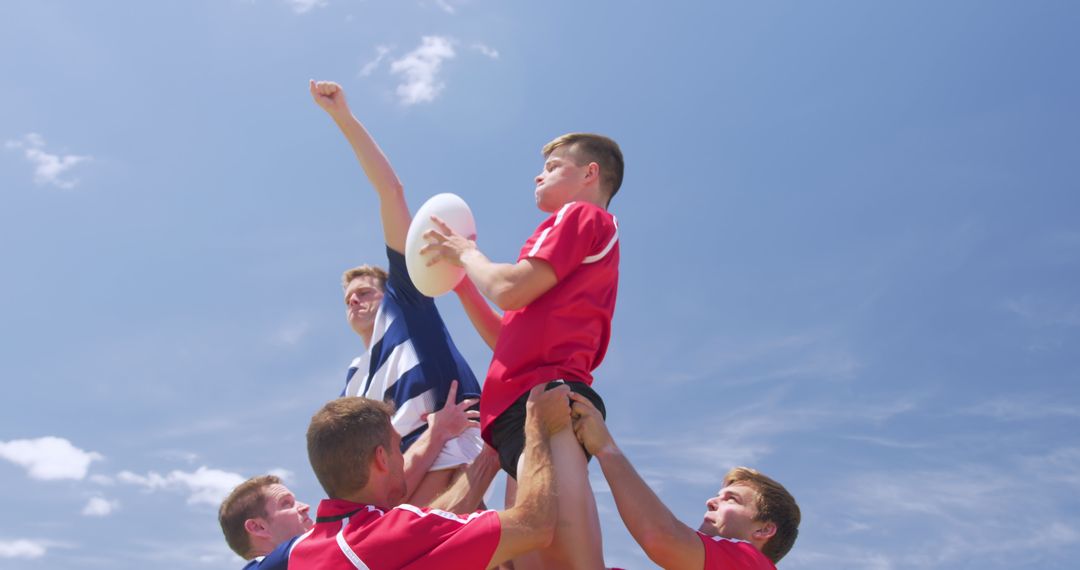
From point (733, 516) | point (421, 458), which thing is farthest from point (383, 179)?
point (733, 516)

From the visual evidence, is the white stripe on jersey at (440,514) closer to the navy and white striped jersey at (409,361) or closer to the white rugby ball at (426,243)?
the white rugby ball at (426,243)

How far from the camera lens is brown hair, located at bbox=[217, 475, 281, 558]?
6.40 m

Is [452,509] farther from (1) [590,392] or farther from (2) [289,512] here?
(2) [289,512]

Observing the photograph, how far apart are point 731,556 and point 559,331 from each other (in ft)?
5.41

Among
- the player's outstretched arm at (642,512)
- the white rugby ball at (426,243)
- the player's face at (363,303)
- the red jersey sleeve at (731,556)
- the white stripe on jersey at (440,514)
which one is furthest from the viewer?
the player's face at (363,303)

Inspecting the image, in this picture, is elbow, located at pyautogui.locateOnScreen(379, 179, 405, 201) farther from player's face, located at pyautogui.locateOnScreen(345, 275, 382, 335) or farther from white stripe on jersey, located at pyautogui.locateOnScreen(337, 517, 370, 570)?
white stripe on jersey, located at pyautogui.locateOnScreen(337, 517, 370, 570)

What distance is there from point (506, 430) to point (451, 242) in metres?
1.10

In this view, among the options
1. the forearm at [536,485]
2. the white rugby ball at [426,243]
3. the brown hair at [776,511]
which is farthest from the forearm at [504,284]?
the brown hair at [776,511]

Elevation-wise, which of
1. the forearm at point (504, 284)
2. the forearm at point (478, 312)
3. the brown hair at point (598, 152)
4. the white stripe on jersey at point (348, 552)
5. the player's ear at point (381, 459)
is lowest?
the white stripe on jersey at point (348, 552)

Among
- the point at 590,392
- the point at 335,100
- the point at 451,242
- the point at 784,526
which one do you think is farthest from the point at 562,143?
the point at 784,526

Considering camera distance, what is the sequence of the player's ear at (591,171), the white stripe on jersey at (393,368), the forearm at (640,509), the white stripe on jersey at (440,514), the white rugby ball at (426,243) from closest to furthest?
the white stripe on jersey at (440,514) < the forearm at (640,509) < the player's ear at (591,171) < the white rugby ball at (426,243) < the white stripe on jersey at (393,368)

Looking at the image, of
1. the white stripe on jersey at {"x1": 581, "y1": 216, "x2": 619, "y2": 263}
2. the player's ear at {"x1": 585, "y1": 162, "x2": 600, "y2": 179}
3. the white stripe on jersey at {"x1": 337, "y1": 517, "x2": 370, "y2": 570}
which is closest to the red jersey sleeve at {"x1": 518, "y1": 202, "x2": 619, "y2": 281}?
the white stripe on jersey at {"x1": 581, "y1": 216, "x2": 619, "y2": 263}

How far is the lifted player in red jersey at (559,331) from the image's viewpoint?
15.2 ft

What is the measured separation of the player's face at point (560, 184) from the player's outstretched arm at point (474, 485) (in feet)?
4.53
